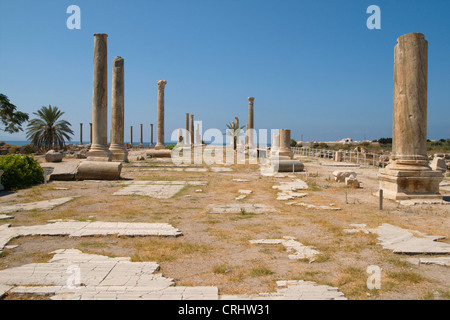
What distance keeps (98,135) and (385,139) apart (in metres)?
64.3

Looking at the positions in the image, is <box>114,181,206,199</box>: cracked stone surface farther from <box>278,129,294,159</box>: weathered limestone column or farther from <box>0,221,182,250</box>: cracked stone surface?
<box>278,129,294,159</box>: weathered limestone column

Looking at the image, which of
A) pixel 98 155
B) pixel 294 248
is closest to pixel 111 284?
pixel 294 248

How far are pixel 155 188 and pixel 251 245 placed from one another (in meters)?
6.15

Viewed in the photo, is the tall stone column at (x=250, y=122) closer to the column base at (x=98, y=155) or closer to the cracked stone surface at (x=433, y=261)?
the column base at (x=98, y=155)

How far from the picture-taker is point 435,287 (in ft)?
11.1

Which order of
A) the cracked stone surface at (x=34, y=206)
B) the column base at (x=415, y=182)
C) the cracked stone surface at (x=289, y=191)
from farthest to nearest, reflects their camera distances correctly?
1. the cracked stone surface at (x=289, y=191)
2. the column base at (x=415, y=182)
3. the cracked stone surface at (x=34, y=206)

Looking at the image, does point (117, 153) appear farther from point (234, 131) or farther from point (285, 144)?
point (234, 131)

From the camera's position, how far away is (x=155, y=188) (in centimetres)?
1036

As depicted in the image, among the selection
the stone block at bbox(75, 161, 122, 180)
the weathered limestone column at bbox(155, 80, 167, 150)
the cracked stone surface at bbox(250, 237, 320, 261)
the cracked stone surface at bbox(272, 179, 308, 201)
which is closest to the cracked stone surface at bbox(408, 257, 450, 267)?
the cracked stone surface at bbox(250, 237, 320, 261)

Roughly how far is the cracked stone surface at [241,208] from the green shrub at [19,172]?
6.43 metres

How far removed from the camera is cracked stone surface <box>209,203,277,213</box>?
7195 millimetres

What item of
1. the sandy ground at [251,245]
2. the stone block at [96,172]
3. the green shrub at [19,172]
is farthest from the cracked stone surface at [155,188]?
the green shrub at [19,172]

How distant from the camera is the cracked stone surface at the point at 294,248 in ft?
14.1
